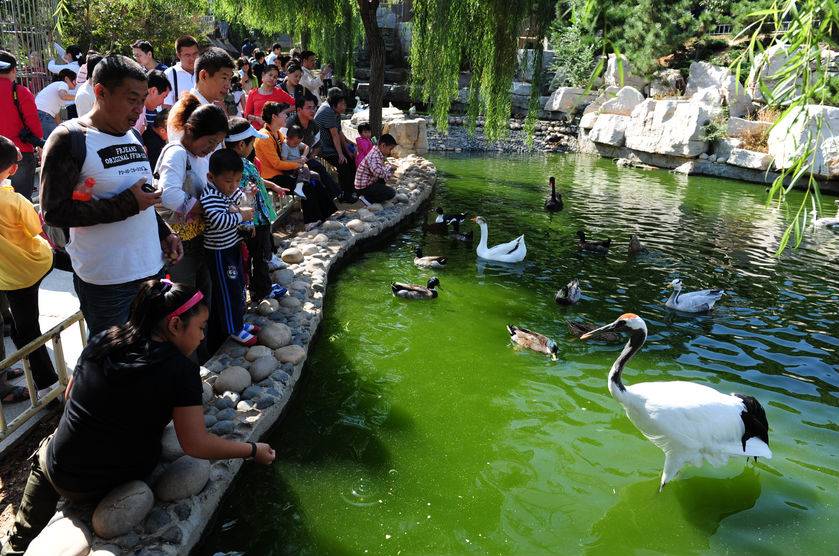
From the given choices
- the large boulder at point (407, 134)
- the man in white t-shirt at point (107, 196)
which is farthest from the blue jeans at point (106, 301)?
the large boulder at point (407, 134)

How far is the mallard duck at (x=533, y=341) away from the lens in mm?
5781

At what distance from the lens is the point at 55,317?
4738 millimetres

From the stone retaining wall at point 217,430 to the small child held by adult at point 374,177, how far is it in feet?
7.90

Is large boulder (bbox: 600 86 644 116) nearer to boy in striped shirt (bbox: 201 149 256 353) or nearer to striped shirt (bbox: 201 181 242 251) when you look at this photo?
boy in striped shirt (bbox: 201 149 256 353)

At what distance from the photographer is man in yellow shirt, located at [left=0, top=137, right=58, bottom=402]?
3469 millimetres

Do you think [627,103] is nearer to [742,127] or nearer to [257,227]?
[742,127]

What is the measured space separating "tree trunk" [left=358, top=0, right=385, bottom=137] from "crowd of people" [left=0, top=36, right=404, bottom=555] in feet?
23.1

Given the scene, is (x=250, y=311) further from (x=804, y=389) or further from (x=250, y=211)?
(x=804, y=389)

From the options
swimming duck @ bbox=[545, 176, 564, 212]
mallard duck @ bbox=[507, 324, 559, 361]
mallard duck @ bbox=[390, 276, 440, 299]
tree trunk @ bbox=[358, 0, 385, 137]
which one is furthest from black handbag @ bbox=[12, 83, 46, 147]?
swimming duck @ bbox=[545, 176, 564, 212]

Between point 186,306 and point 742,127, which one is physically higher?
point 186,306

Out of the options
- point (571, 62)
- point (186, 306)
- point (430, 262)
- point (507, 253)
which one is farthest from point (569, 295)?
point (571, 62)

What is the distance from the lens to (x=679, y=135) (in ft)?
61.3

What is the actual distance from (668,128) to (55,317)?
18413mm

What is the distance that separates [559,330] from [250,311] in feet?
10.4
